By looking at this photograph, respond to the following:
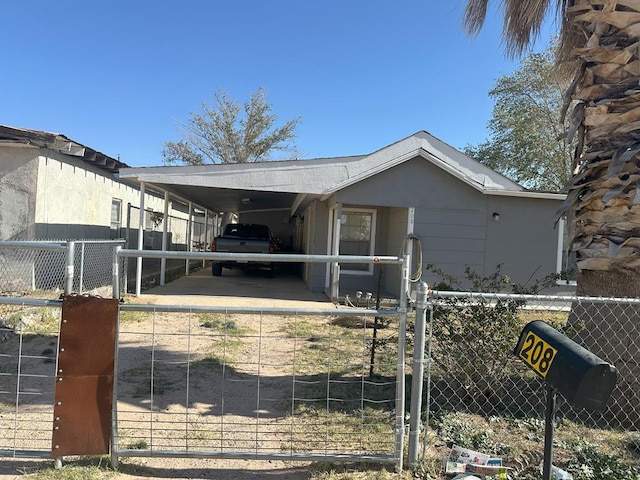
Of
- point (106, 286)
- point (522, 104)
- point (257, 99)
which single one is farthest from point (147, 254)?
point (257, 99)

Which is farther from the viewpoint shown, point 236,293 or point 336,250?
point 236,293

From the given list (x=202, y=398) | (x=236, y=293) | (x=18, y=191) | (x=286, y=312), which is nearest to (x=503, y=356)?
(x=286, y=312)

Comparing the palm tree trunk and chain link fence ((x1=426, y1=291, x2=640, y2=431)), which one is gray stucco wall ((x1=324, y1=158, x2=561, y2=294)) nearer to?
the palm tree trunk

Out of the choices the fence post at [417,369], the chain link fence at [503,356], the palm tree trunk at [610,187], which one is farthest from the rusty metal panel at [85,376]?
the palm tree trunk at [610,187]

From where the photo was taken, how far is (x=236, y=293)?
37.3ft

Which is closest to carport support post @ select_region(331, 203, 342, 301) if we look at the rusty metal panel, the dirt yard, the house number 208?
the dirt yard

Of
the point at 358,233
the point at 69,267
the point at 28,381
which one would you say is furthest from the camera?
the point at 358,233

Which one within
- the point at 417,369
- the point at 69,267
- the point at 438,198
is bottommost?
the point at 417,369

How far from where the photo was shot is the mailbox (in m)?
1.85

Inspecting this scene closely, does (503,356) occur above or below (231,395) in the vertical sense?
above

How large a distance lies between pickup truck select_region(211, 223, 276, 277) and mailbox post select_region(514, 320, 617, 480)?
10.7m

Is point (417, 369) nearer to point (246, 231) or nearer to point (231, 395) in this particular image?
point (231, 395)

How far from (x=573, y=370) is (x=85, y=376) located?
2.80m

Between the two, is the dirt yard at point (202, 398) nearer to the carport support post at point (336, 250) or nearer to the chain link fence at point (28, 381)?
the chain link fence at point (28, 381)
